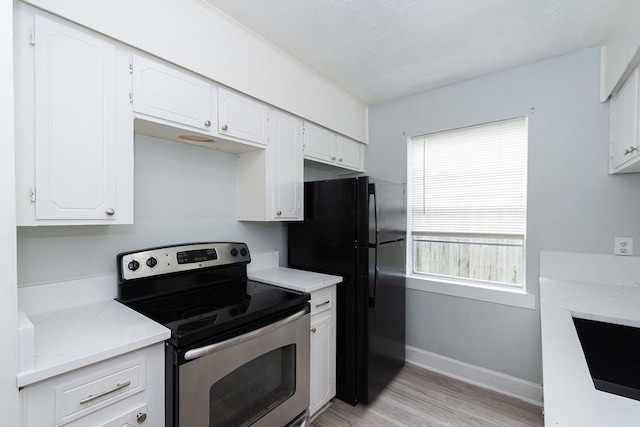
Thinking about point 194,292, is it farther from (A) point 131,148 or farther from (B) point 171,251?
(A) point 131,148

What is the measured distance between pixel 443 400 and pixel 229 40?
284 cm

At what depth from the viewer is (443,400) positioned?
217cm

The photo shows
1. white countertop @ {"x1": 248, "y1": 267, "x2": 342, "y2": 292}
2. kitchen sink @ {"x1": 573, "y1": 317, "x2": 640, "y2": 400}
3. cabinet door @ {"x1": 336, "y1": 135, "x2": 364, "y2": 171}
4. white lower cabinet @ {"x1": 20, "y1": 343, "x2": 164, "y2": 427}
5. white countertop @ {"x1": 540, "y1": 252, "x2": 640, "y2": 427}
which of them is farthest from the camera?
cabinet door @ {"x1": 336, "y1": 135, "x2": 364, "y2": 171}

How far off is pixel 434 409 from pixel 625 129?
211 cm

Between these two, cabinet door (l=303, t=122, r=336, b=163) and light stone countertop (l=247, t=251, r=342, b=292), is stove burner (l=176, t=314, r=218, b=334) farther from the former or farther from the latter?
cabinet door (l=303, t=122, r=336, b=163)

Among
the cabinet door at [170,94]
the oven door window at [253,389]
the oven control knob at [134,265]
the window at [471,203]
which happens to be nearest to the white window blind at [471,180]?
the window at [471,203]

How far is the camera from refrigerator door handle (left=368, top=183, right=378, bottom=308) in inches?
80.4

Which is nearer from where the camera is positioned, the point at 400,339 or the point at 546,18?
the point at 546,18

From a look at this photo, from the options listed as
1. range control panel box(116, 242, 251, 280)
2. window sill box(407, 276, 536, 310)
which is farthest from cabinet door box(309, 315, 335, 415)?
window sill box(407, 276, 536, 310)

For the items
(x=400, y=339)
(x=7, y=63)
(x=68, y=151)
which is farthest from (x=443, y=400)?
(x=7, y=63)

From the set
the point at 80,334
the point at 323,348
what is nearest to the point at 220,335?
the point at 80,334

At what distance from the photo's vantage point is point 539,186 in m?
2.15

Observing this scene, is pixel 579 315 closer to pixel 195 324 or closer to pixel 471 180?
pixel 471 180

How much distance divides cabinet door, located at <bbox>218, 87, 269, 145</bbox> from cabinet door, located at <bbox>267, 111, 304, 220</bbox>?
0.10 meters
